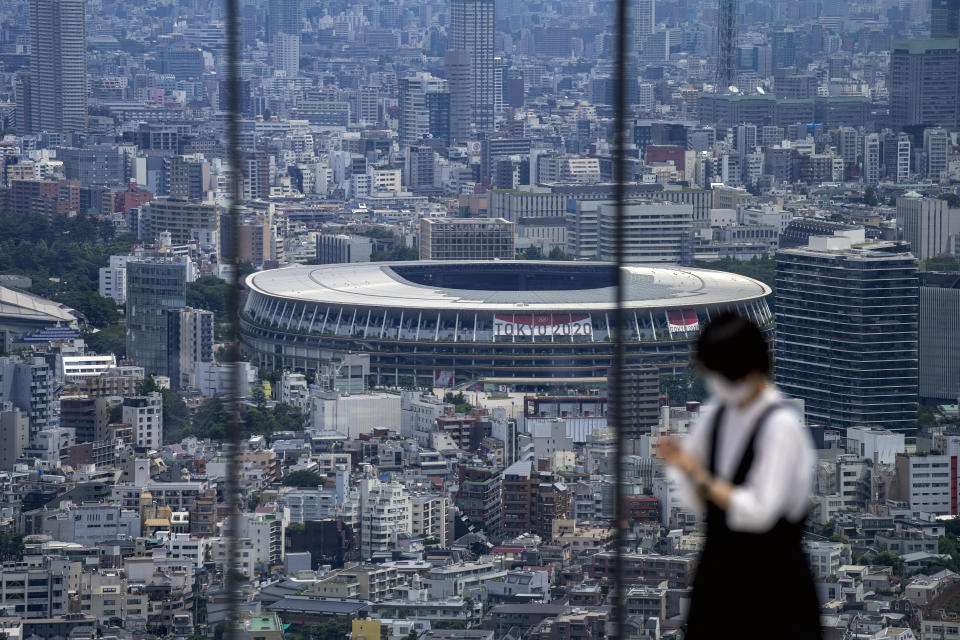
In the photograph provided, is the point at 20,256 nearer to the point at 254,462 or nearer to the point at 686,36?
the point at 254,462

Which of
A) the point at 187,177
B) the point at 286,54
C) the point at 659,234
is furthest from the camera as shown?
the point at 286,54

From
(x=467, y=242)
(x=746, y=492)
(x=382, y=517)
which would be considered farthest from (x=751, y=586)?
(x=467, y=242)

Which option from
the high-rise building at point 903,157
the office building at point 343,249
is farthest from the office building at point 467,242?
the high-rise building at point 903,157

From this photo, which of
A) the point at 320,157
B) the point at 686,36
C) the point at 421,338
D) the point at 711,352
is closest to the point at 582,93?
the point at 686,36

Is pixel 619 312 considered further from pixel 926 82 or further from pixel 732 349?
pixel 926 82

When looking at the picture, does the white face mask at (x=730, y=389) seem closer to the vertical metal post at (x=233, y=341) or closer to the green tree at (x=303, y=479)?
the vertical metal post at (x=233, y=341)

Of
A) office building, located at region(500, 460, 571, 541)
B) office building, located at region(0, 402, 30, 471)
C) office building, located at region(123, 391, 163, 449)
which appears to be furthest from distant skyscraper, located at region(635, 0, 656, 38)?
office building, located at region(500, 460, 571, 541)
